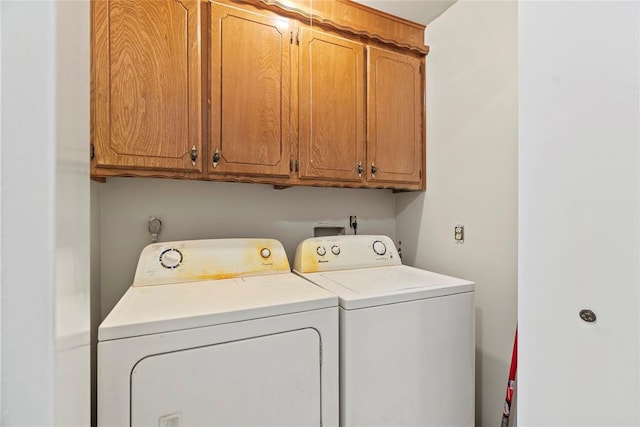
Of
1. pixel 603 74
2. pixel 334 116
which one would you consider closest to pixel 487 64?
pixel 334 116

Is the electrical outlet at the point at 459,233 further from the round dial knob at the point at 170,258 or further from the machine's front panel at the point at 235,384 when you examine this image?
the round dial knob at the point at 170,258

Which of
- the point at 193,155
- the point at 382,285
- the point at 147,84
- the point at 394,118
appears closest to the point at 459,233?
the point at 382,285

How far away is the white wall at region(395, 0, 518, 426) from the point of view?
148cm

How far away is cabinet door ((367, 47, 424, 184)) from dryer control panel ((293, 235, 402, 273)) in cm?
41

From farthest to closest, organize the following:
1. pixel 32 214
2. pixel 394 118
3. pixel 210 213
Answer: pixel 394 118
pixel 210 213
pixel 32 214

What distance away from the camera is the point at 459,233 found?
175 centimetres

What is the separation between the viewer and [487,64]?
1562mm

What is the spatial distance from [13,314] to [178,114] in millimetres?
1124

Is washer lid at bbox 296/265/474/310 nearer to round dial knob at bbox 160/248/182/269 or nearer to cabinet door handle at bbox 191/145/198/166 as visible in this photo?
round dial knob at bbox 160/248/182/269

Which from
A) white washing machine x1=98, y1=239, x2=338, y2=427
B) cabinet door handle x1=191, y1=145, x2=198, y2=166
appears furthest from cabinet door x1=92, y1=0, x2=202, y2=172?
white washing machine x1=98, y1=239, x2=338, y2=427

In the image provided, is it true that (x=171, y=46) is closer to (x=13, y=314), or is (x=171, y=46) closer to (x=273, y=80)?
(x=273, y=80)

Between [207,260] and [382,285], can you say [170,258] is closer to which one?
[207,260]

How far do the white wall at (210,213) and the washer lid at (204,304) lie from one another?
0.37m

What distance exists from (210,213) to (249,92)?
732mm
